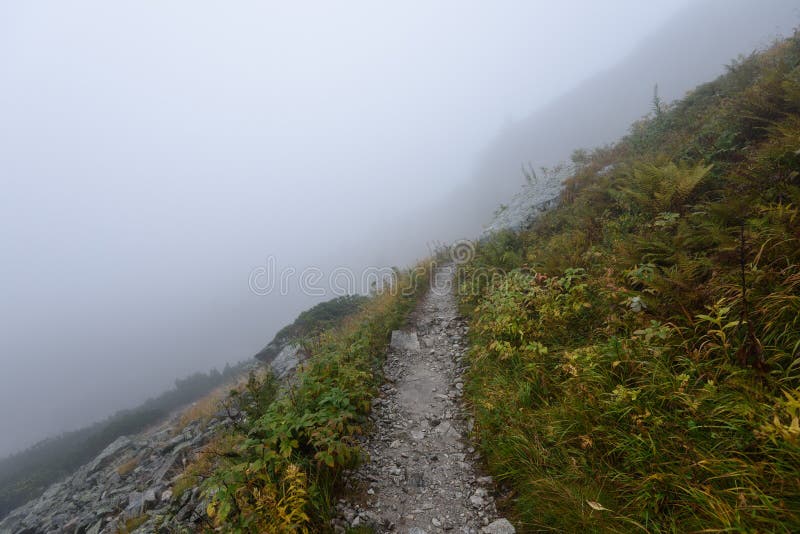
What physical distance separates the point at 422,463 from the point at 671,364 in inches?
124

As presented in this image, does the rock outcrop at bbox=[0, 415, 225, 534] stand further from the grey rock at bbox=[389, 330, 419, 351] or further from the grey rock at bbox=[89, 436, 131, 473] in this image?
the grey rock at bbox=[389, 330, 419, 351]

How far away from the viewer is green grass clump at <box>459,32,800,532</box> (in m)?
2.29

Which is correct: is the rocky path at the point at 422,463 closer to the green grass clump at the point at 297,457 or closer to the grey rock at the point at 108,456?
the green grass clump at the point at 297,457

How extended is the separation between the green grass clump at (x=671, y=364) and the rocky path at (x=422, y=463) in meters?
0.33

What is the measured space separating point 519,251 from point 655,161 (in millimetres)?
3907

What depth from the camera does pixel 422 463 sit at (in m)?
4.10

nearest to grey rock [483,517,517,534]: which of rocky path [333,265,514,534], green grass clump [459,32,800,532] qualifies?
rocky path [333,265,514,534]

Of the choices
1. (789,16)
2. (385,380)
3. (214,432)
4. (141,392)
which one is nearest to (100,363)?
(141,392)

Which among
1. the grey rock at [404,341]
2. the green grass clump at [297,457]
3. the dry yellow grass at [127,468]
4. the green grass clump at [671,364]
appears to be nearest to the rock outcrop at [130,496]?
the dry yellow grass at [127,468]

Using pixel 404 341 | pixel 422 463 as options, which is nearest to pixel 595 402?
pixel 422 463

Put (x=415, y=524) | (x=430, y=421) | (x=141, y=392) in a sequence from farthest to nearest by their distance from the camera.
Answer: (x=141, y=392), (x=430, y=421), (x=415, y=524)

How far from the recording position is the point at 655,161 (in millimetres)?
7754

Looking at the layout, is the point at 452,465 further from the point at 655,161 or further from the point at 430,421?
the point at 655,161

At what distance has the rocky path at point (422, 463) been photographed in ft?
10.9
